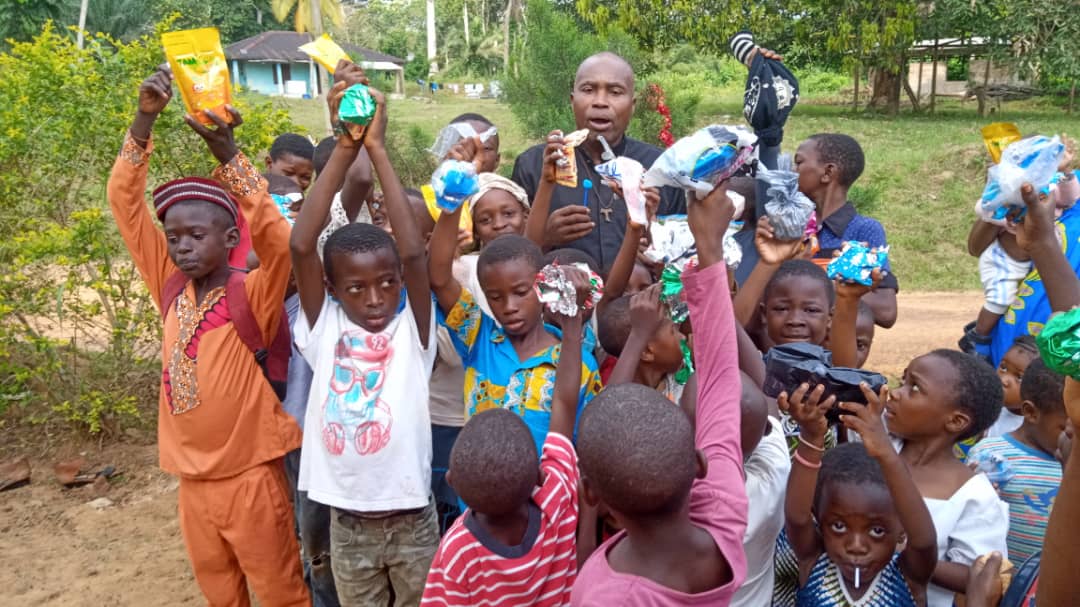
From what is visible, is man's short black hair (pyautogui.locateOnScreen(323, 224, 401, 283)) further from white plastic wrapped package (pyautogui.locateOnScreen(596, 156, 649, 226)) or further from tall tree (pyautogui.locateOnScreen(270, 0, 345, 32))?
tall tree (pyautogui.locateOnScreen(270, 0, 345, 32))

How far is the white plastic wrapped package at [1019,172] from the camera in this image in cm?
261

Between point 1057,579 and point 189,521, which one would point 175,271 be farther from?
point 1057,579

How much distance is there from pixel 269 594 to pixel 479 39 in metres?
36.9

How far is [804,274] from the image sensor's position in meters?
2.97

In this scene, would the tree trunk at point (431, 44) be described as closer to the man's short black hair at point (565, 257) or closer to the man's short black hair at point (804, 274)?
the man's short black hair at point (565, 257)

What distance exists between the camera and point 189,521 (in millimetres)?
2896

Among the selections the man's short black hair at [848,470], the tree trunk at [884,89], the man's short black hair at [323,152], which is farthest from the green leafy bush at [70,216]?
the tree trunk at [884,89]

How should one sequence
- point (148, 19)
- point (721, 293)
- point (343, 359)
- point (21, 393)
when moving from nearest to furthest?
point (721, 293) < point (343, 359) < point (21, 393) < point (148, 19)

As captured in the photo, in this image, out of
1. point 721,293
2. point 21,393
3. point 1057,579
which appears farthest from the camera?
point 21,393

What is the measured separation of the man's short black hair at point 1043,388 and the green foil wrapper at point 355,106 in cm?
205

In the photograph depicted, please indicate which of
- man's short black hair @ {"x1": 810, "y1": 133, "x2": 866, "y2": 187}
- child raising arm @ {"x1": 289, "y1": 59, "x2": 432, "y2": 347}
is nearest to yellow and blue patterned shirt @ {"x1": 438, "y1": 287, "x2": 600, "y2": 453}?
child raising arm @ {"x1": 289, "y1": 59, "x2": 432, "y2": 347}

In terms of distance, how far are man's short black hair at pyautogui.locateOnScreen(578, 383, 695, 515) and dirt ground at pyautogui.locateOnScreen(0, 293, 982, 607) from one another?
290cm

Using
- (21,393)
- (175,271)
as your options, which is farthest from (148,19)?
(175,271)

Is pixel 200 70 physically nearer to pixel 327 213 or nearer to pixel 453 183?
pixel 327 213
